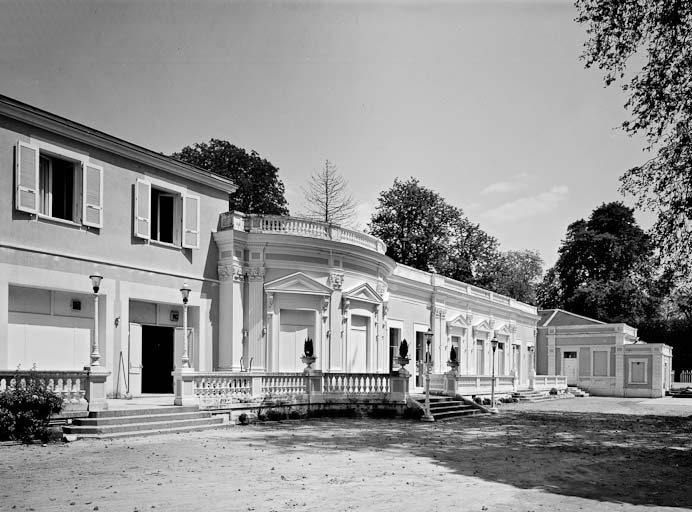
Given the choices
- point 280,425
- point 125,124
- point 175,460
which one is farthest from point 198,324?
point 175,460

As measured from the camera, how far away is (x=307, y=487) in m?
8.45

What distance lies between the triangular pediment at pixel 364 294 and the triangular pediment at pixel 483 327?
1207 centimetres

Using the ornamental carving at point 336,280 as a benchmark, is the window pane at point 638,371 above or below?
below

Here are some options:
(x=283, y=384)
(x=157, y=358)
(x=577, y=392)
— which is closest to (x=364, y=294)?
(x=283, y=384)

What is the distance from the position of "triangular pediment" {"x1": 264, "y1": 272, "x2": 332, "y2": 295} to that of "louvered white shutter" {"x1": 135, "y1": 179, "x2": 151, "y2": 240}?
3.92 metres

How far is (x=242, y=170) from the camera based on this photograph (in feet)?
122

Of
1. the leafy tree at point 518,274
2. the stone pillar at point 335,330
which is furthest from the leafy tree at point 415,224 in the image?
the stone pillar at point 335,330

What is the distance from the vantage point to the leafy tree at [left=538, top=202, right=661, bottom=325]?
5112 centimetres

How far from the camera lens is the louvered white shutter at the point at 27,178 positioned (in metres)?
15.1

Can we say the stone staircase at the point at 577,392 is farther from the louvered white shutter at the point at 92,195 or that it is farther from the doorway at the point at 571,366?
the louvered white shutter at the point at 92,195

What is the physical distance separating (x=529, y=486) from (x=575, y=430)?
949cm

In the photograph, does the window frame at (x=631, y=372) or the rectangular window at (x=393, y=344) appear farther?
the window frame at (x=631, y=372)

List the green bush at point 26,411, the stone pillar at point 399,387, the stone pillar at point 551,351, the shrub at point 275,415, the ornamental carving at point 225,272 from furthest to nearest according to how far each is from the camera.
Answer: the stone pillar at point 551,351 < the ornamental carving at point 225,272 < the stone pillar at point 399,387 < the shrub at point 275,415 < the green bush at point 26,411

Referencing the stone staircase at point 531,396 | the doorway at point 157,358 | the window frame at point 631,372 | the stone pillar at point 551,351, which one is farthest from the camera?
the stone pillar at point 551,351
